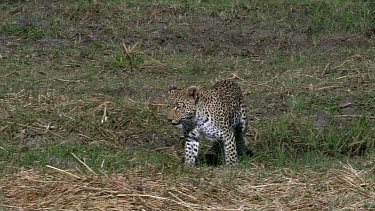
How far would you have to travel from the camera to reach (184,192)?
8.16 metres

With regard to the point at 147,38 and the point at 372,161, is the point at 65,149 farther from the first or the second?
the point at 147,38

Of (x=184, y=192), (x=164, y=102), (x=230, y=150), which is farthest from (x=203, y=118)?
(x=184, y=192)

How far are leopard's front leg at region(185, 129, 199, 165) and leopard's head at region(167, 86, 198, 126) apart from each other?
0.22 meters

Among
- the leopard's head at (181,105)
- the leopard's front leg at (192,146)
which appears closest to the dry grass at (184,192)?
the leopard's head at (181,105)

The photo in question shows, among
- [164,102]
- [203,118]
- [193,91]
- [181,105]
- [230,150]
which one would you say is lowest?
[230,150]

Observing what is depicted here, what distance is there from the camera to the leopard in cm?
1025

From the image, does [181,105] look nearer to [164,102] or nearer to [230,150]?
[230,150]

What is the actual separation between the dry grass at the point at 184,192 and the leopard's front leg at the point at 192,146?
175cm

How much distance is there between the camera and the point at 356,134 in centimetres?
1102

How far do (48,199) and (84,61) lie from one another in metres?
6.63

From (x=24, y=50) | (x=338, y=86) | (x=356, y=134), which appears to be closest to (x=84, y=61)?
(x=24, y=50)

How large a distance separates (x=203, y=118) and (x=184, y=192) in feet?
7.66

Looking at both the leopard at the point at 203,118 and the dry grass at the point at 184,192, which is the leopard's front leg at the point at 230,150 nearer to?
the leopard at the point at 203,118

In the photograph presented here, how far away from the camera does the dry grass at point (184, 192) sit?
7992mm
